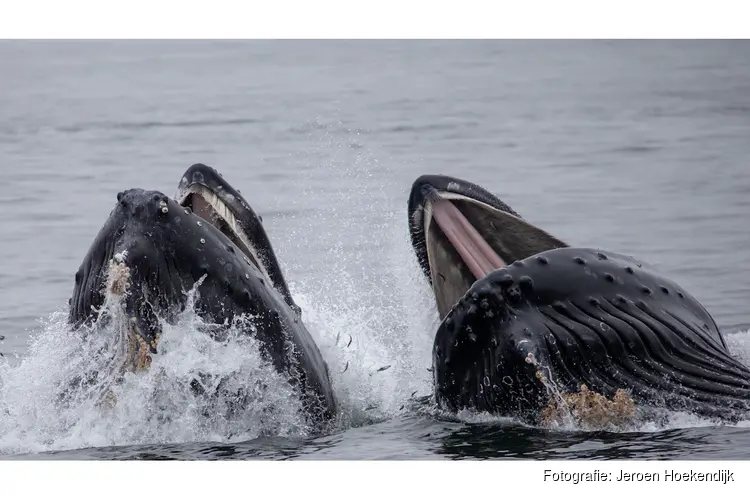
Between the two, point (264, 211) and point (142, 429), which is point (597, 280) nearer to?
point (142, 429)

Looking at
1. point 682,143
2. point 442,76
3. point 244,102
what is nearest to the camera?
point 682,143

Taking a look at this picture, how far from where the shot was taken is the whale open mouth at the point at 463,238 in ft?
33.6

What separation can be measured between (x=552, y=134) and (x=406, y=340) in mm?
16364

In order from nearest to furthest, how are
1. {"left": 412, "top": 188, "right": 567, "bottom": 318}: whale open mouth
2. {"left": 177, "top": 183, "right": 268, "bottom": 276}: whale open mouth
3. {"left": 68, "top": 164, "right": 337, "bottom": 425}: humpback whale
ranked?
{"left": 68, "top": 164, "right": 337, "bottom": 425}: humpback whale
{"left": 177, "top": 183, "right": 268, "bottom": 276}: whale open mouth
{"left": 412, "top": 188, "right": 567, "bottom": 318}: whale open mouth

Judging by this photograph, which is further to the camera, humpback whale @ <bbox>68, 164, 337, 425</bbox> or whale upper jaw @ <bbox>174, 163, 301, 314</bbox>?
whale upper jaw @ <bbox>174, 163, 301, 314</bbox>

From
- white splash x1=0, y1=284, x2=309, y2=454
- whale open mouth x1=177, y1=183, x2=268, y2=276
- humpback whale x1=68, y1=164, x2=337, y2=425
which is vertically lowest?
white splash x1=0, y1=284, x2=309, y2=454

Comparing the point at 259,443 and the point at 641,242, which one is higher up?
the point at 641,242

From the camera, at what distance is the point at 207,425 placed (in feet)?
30.0

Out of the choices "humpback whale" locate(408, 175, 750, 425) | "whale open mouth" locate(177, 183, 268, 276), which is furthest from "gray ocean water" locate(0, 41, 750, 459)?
"whale open mouth" locate(177, 183, 268, 276)

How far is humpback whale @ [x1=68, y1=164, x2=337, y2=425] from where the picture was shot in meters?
8.42

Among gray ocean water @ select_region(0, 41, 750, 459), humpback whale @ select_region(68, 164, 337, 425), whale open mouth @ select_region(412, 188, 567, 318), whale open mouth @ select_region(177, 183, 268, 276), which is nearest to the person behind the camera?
humpback whale @ select_region(68, 164, 337, 425)

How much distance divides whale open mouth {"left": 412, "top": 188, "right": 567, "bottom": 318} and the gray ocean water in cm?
50

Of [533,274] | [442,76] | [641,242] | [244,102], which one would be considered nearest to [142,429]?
[533,274]

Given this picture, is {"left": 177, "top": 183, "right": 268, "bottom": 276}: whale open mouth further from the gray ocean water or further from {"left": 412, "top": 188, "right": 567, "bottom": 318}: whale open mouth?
{"left": 412, "top": 188, "right": 567, "bottom": 318}: whale open mouth
